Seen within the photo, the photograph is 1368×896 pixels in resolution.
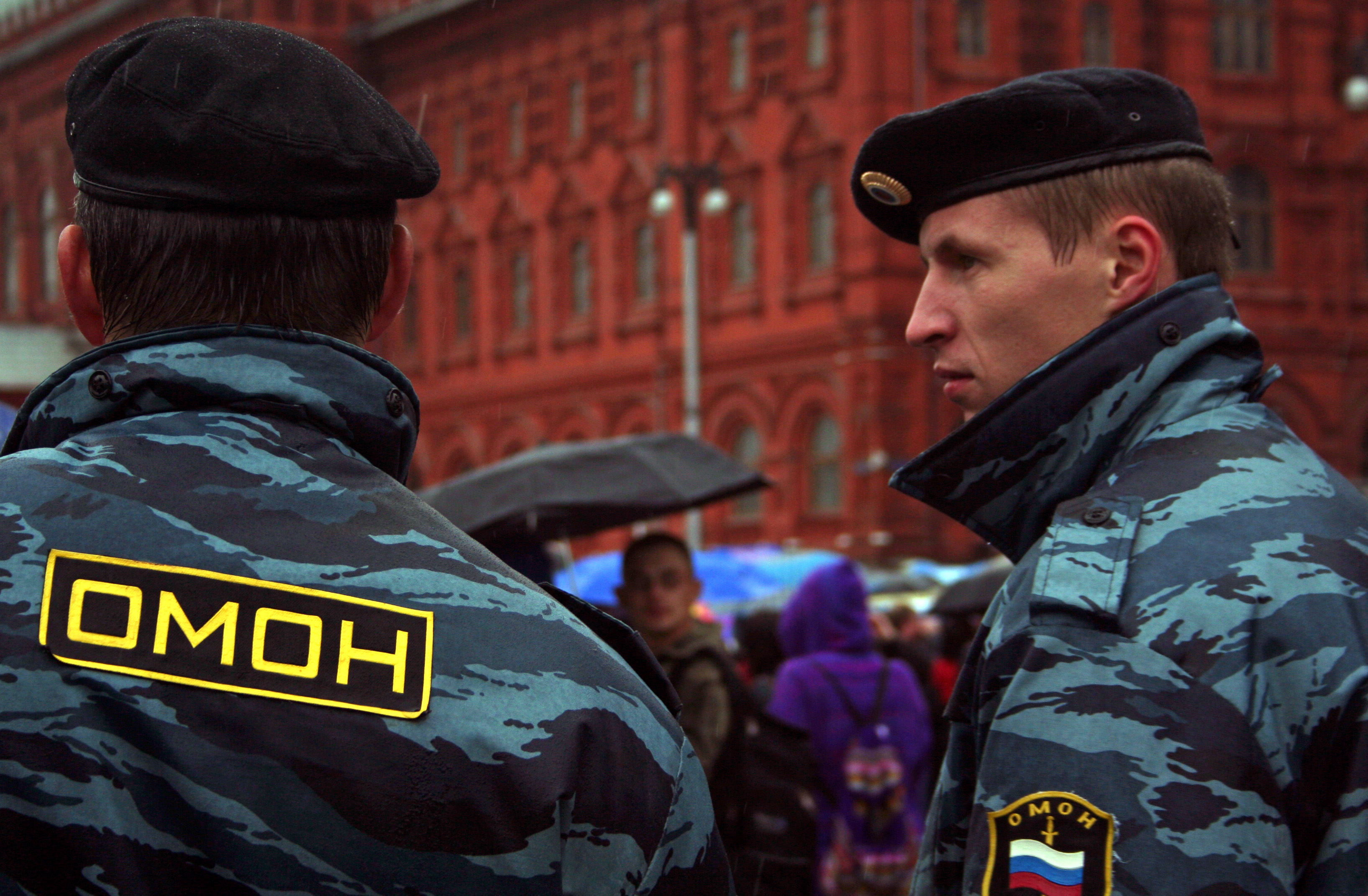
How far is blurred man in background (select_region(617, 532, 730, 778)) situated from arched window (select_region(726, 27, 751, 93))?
24.5 metres

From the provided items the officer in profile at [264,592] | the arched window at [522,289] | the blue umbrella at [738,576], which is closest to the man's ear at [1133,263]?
the officer in profile at [264,592]

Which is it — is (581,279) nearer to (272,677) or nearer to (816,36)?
(816,36)

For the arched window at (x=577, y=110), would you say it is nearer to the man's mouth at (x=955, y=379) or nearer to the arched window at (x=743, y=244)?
the arched window at (x=743, y=244)

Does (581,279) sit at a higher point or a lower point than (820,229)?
lower

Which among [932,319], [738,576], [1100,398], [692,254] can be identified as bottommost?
[738,576]

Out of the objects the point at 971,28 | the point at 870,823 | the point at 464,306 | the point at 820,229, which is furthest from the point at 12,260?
the point at 870,823

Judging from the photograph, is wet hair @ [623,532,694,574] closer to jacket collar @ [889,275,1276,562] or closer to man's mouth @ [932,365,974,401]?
man's mouth @ [932,365,974,401]

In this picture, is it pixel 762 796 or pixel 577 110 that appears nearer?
pixel 762 796

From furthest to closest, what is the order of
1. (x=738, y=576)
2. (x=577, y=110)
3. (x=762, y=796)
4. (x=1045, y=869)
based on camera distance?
(x=577, y=110), (x=738, y=576), (x=762, y=796), (x=1045, y=869)

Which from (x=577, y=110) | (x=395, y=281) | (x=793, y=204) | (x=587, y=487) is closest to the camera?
(x=395, y=281)

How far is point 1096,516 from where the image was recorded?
1812mm

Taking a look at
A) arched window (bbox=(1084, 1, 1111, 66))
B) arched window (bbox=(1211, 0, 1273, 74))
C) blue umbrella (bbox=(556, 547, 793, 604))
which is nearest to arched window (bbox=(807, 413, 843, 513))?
arched window (bbox=(1084, 1, 1111, 66))

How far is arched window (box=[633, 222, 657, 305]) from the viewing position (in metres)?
32.2

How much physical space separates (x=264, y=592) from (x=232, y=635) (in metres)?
0.05
